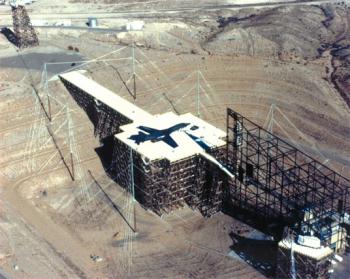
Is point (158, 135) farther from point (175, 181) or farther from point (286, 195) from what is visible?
point (286, 195)

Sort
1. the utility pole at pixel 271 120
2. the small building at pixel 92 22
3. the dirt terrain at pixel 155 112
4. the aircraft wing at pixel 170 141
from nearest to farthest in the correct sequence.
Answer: the dirt terrain at pixel 155 112 → the aircraft wing at pixel 170 141 → the utility pole at pixel 271 120 → the small building at pixel 92 22

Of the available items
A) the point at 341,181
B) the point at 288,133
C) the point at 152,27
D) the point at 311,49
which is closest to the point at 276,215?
the point at 341,181

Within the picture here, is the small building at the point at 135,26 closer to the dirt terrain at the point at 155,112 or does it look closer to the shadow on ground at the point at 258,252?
the dirt terrain at the point at 155,112

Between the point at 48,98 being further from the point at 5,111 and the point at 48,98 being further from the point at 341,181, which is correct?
the point at 341,181

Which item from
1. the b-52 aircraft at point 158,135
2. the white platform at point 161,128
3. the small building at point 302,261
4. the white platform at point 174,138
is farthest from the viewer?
the b-52 aircraft at point 158,135

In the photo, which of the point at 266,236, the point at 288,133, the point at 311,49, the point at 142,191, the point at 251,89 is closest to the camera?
the point at 266,236

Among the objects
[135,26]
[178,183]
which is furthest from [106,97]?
[135,26]

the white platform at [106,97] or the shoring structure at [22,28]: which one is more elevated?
the shoring structure at [22,28]

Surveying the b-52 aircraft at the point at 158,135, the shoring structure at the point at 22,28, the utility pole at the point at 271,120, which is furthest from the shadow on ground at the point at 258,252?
the shoring structure at the point at 22,28
